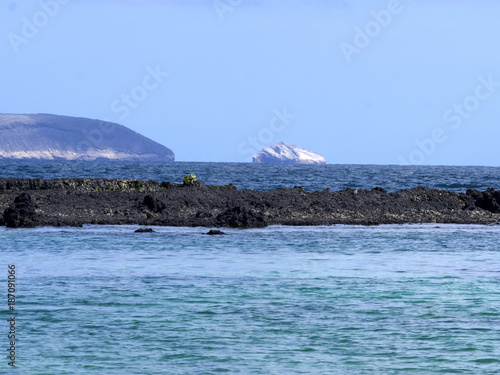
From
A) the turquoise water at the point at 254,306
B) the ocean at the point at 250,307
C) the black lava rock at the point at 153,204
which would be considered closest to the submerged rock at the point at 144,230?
the ocean at the point at 250,307

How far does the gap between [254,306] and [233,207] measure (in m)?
21.5

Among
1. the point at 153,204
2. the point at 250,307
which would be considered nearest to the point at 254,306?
A: the point at 250,307

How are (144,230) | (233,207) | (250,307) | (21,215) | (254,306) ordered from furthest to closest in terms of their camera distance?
(233,207), (21,215), (144,230), (254,306), (250,307)

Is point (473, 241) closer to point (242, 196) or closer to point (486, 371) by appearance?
point (242, 196)

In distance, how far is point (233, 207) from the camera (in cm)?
3831

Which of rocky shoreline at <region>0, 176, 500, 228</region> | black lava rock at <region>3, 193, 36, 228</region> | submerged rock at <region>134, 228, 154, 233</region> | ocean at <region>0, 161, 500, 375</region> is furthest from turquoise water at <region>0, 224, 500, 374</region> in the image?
rocky shoreline at <region>0, 176, 500, 228</region>

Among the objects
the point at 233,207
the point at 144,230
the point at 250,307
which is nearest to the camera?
the point at 250,307

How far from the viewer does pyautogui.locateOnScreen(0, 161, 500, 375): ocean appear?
12523 mm

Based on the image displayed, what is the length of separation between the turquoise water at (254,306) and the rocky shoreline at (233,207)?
20.2ft

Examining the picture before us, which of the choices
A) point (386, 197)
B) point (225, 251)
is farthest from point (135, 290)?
point (386, 197)

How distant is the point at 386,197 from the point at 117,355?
33530mm

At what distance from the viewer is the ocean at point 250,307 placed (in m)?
12.5

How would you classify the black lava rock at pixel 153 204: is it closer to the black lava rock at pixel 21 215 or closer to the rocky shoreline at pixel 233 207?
the rocky shoreline at pixel 233 207

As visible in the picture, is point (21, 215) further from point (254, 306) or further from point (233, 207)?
point (254, 306)
